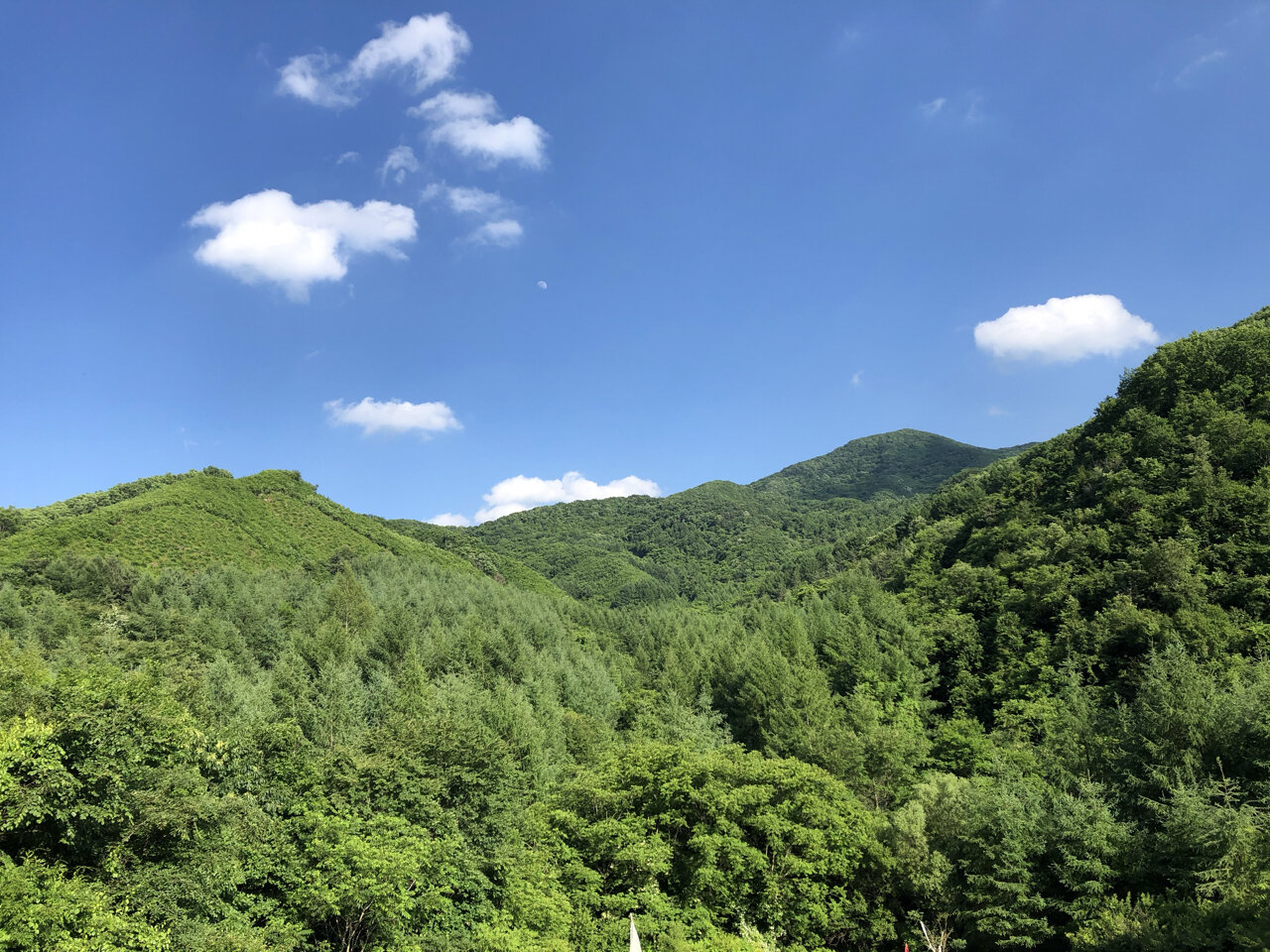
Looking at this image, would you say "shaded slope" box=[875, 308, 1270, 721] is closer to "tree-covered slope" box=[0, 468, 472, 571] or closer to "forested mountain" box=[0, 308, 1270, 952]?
"forested mountain" box=[0, 308, 1270, 952]

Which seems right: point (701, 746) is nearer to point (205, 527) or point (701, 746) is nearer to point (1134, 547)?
point (1134, 547)

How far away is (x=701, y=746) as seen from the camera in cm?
3972

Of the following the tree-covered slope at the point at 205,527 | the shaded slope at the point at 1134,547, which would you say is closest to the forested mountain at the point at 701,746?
the shaded slope at the point at 1134,547

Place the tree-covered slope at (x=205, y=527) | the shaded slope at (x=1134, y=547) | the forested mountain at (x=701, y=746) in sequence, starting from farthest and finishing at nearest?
1. the tree-covered slope at (x=205, y=527)
2. the shaded slope at (x=1134, y=547)
3. the forested mountain at (x=701, y=746)

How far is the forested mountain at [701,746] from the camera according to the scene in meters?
19.8

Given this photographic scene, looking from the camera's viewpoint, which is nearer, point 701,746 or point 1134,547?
point 701,746

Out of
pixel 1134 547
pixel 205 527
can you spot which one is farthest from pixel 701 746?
pixel 205 527

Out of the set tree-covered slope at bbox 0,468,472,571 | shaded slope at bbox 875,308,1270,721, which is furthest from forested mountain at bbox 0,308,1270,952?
tree-covered slope at bbox 0,468,472,571

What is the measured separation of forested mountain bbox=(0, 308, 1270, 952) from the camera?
19.8 meters

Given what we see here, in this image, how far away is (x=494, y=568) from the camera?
135 meters

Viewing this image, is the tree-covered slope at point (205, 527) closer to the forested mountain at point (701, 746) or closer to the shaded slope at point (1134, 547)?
the forested mountain at point (701, 746)

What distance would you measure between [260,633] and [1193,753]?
64.0 metres

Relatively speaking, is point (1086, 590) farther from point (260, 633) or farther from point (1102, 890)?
point (260, 633)

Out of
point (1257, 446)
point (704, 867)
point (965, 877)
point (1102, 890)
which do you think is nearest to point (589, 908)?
point (704, 867)
